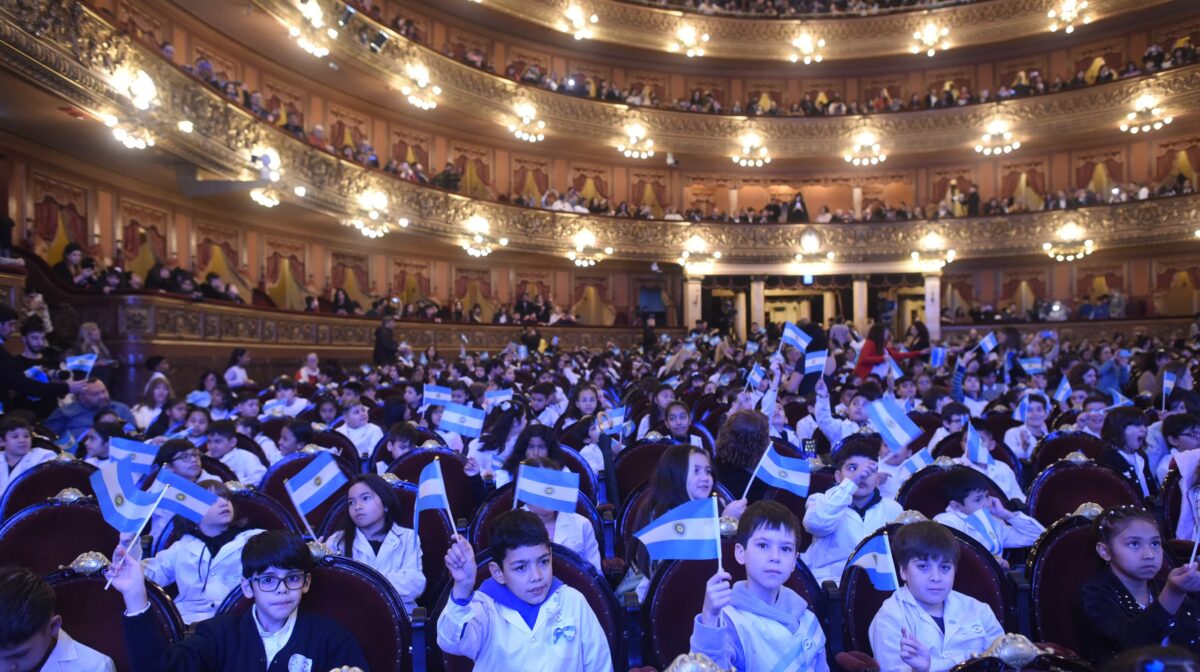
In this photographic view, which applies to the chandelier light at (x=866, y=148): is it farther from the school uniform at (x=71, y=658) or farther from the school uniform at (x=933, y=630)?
the school uniform at (x=71, y=658)

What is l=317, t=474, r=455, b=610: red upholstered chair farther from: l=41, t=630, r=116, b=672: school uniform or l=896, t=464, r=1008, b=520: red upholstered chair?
l=896, t=464, r=1008, b=520: red upholstered chair

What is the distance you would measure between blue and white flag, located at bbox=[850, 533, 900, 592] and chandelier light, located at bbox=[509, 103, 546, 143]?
2317 centimetres

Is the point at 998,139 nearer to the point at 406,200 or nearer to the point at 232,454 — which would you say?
the point at 406,200

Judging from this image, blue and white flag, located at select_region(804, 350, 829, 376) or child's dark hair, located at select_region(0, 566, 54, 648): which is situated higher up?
blue and white flag, located at select_region(804, 350, 829, 376)

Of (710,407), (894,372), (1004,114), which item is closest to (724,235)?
(1004,114)

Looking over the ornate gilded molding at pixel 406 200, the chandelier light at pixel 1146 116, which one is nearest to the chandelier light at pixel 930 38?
the ornate gilded molding at pixel 406 200

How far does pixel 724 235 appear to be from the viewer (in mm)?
29375

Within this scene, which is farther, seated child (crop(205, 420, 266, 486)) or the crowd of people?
seated child (crop(205, 420, 266, 486))

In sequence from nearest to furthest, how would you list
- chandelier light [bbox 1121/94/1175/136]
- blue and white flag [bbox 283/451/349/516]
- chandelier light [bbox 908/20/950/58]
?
blue and white flag [bbox 283/451/349/516] < chandelier light [bbox 1121/94/1175/136] < chandelier light [bbox 908/20/950/58]

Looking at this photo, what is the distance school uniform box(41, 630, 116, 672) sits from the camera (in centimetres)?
269

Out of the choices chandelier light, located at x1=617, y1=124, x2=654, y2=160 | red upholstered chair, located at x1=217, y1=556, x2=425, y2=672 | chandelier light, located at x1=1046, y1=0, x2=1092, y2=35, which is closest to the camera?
red upholstered chair, located at x1=217, y1=556, x2=425, y2=672

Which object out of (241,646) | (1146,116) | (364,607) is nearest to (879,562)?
(364,607)

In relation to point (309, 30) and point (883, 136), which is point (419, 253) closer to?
point (309, 30)

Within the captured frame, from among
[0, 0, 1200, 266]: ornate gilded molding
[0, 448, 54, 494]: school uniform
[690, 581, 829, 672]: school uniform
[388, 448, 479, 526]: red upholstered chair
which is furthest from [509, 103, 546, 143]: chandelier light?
[690, 581, 829, 672]: school uniform
